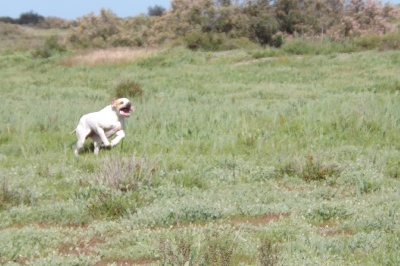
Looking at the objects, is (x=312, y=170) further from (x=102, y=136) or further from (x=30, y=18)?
(x=30, y=18)

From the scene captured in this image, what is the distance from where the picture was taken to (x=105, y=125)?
364 inches

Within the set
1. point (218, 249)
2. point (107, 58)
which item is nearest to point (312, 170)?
point (218, 249)

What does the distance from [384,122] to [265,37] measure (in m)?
28.2

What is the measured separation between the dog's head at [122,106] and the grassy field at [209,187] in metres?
0.52

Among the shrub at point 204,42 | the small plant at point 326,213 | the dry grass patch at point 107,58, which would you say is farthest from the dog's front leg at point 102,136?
the shrub at point 204,42

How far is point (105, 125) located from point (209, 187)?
234 centimetres

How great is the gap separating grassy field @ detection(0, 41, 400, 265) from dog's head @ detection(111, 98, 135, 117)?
1.70 ft

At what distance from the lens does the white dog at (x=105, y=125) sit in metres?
9.23

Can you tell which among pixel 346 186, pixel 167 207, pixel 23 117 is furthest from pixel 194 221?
pixel 23 117

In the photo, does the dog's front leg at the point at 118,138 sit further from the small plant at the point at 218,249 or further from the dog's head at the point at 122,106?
the small plant at the point at 218,249

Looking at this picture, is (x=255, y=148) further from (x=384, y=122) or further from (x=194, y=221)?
(x=194, y=221)

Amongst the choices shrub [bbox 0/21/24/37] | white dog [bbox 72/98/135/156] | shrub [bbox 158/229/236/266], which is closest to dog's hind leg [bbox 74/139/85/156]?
white dog [bbox 72/98/135/156]

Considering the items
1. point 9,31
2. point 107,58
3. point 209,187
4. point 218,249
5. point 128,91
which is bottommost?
point 9,31

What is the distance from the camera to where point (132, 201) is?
6434mm
